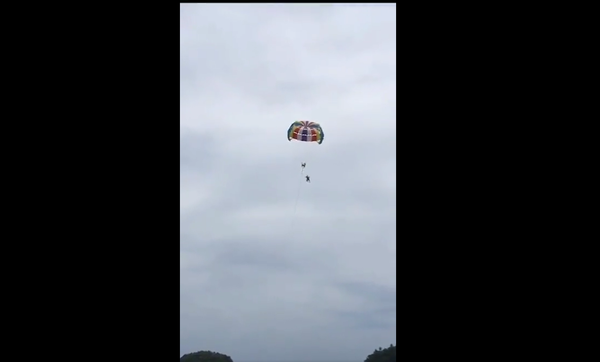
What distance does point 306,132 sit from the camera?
3391 cm

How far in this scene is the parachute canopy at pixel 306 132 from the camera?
33562 mm

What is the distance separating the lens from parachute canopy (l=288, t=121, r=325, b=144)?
3356 cm

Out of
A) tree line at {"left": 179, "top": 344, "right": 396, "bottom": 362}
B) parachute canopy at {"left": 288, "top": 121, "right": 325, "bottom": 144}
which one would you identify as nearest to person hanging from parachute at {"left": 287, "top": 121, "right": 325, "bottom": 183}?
parachute canopy at {"left": 288, "top": 121, "right": 325, "bottom": 144}

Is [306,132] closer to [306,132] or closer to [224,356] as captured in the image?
[306,132]

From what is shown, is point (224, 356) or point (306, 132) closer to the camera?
point (306, 132)

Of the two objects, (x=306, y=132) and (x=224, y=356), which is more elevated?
(x=306, y=132)

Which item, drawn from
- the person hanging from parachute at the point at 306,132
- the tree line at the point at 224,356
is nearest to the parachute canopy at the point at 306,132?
the person hanging from parachute at the point at 306,132

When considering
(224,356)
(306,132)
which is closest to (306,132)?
(306,132)

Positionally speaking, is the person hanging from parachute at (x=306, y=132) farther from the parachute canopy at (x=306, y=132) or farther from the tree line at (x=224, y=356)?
the tree line at (x=224, y=356)

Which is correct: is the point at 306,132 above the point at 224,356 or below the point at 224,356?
above

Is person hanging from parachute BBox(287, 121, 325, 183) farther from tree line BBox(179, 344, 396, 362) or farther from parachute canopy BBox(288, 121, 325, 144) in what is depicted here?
tree line BBox(179, 344, 396, 362)
